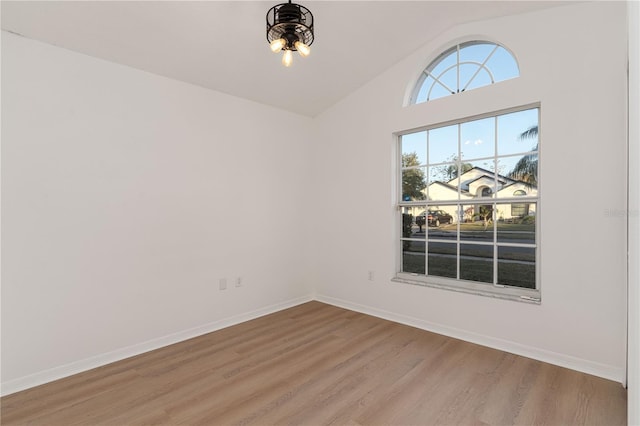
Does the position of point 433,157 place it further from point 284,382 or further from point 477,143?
point 284,382

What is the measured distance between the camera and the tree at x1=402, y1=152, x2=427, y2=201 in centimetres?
387

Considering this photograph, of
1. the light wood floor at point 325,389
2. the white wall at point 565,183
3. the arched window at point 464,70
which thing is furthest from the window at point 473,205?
the light wood floor at point 325,389

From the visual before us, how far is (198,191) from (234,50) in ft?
5.10

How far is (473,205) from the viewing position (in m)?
3.44

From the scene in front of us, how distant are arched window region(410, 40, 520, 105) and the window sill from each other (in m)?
2.14

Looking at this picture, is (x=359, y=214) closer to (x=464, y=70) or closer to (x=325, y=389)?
(x=464, y=70)

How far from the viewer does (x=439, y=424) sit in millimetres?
2016

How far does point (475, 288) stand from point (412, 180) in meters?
1.46

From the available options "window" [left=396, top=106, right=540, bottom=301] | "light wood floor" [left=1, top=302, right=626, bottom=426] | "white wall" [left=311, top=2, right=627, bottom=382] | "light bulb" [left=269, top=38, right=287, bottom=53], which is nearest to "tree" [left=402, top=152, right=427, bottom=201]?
"window" [left=396, top=106, right=540, bottom=301]

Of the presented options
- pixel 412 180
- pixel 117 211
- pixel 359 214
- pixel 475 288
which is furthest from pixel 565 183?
pixel 117 211

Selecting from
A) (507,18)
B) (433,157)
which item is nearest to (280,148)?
(433,157)

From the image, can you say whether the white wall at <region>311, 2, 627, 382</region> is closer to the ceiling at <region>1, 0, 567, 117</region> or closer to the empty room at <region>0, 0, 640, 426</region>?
the empty room at <region>0, 0, 640, 426</region>

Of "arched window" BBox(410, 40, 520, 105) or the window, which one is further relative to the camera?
"arched window" BBox(410, 40, 520, 105)

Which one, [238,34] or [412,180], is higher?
[238,34]
